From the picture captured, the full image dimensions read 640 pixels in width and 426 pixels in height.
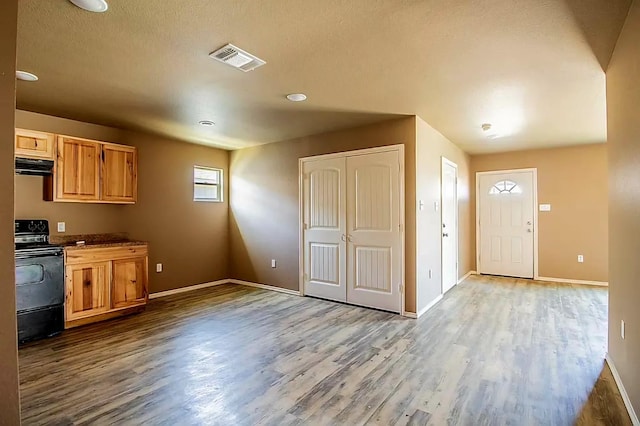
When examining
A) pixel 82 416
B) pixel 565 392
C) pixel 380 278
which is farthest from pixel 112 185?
pixel 565 392

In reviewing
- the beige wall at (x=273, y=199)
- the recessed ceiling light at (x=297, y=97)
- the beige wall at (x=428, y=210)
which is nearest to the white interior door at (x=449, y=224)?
the beige wall at (x=428, y=210)

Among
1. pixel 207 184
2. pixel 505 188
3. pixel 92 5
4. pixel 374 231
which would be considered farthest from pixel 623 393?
pixel 207 184

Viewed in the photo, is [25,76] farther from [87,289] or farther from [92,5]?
[87,289]

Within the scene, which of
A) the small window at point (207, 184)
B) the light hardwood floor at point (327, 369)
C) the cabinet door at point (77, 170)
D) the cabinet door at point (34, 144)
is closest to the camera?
the light hardwood floor at point (327, 369)

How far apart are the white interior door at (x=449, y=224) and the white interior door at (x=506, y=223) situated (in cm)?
130

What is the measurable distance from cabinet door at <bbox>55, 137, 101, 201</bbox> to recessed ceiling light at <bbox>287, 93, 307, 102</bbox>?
8.54 feet

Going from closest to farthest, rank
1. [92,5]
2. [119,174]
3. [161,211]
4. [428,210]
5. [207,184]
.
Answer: [92,5], [119,174], [428,210], [161,211], [207,184]

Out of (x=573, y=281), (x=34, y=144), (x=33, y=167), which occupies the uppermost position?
(x=34, y=144)

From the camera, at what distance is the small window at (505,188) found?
6461mm

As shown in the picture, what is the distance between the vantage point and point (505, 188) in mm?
6570

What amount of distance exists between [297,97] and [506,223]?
519cm

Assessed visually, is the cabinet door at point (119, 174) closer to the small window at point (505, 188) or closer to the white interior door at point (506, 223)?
the white interior door at point (506, 223)

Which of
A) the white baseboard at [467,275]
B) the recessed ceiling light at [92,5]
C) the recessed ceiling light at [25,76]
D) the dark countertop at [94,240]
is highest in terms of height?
the recessed ceiling light at [25,76]

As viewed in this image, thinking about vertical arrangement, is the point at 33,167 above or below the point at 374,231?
above
